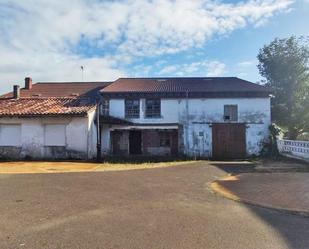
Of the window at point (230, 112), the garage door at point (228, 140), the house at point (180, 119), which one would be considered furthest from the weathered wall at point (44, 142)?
the window at point (230, 112)

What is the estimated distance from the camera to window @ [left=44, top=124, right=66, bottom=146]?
2545 centimetres

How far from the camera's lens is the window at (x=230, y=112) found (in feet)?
95.2

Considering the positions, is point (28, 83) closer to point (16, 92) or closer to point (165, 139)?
point (16, 92)

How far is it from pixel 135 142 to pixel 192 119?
4660 millimetres

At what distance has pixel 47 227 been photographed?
7.65m

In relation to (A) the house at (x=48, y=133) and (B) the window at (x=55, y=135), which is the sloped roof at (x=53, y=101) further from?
(B) the window at (x=55, y=135)

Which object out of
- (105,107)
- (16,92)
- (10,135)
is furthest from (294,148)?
(16,92)

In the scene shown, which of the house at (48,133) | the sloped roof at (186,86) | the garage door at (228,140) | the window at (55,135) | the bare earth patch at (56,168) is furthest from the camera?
the sloped roof at (186,86)

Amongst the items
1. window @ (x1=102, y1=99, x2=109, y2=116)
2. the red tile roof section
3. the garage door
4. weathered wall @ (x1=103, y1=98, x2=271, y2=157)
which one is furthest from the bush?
window @ (x1=102, y1=99, x2=109, y2=116)

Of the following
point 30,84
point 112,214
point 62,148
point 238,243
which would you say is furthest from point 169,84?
point 238,243

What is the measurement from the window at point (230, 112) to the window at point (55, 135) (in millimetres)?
11817

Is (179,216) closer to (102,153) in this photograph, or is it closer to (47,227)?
(47,227)

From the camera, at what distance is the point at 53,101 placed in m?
28.5

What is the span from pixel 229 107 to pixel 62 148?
491 inches
